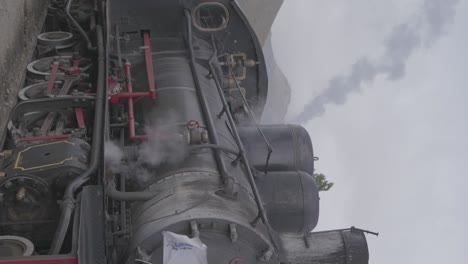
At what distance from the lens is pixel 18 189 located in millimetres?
3512

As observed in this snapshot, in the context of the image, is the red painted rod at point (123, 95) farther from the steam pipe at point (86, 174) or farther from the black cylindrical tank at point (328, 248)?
the black cylindrical tank at point (328, 248)

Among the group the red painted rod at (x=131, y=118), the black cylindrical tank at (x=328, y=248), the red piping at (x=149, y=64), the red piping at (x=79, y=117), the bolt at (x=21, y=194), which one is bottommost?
the black cylindrical tank at (x=328, y=248)

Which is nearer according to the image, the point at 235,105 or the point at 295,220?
the point at 295,220

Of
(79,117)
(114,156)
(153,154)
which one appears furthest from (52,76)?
(153,154)

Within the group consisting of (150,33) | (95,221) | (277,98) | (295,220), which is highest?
(150,33)

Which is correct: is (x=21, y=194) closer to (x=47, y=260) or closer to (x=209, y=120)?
(x=47, y=260)

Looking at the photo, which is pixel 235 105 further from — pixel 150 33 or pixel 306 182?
pixel 306 182

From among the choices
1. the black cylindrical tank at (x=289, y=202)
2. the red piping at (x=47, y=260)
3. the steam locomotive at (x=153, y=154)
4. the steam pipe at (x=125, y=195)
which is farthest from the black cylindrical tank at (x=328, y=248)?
the red piping at (x=47, y=260)

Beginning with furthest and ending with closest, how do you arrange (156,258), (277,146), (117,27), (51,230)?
(117,27)
(277,146)
(51,230)
(156,258)

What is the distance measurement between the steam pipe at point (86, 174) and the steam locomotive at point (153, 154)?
0.01 m

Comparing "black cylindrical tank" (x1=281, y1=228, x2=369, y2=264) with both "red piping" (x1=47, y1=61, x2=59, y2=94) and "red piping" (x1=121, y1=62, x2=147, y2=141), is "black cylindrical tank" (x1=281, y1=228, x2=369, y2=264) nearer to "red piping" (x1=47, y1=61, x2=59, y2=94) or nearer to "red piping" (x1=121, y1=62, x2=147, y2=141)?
"red piping" (x1=121, y1=62, x2=147, y2=141)

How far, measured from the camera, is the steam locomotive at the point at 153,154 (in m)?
3.15

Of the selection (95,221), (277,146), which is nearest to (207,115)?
(277,146)

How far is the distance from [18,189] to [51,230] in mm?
354
